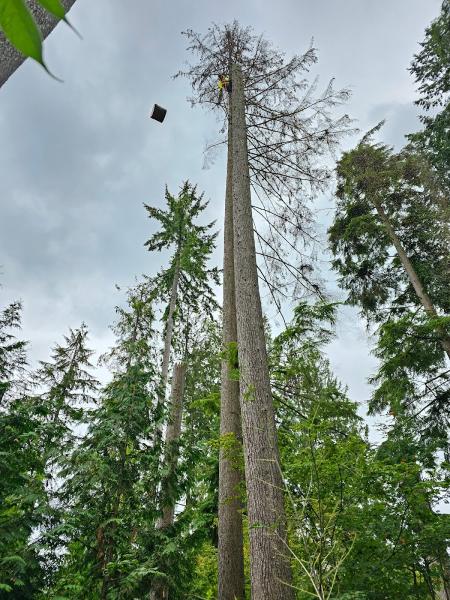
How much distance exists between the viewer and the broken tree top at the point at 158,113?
256 inches

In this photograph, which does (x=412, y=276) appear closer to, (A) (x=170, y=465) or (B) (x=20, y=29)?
(A) (x=170, y=465)

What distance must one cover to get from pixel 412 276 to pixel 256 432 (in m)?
8.88

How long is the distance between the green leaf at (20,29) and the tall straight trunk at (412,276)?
9.83 metres

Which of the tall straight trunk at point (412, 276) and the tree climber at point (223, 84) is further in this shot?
the tall straight trunk at point (412, 276)

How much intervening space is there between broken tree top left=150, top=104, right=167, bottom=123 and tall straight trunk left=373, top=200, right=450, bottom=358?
7440 millimetres

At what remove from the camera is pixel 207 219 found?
53.7 ft

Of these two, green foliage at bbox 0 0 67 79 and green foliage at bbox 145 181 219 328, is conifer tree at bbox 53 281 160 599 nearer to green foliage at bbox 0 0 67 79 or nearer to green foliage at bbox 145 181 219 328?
green foliage at bbox 0 0 67 79

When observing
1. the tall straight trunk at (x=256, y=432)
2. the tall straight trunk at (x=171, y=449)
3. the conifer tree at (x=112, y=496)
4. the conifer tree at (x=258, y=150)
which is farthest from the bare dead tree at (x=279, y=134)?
the tall straight trunk at (x=171, y=449)

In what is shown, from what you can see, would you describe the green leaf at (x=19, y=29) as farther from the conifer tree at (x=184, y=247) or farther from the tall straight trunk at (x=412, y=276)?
the conifer tree at (x=184, y=247)

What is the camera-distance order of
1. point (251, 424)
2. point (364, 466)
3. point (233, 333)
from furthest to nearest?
point (233, 333)
point (364, 466)
point (251, 424)

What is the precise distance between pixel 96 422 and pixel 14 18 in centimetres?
707

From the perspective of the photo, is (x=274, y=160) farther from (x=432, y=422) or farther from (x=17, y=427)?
(x=432, y=422)

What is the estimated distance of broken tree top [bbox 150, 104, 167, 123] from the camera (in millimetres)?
6500

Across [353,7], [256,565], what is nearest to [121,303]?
[256,565]
